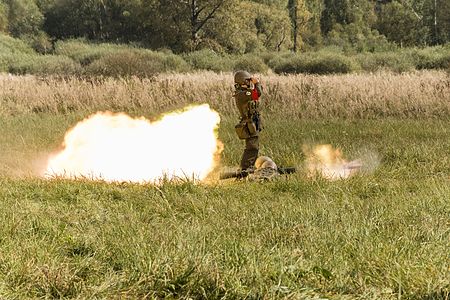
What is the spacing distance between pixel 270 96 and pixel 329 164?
503 cm

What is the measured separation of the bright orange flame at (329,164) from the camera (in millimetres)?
6441

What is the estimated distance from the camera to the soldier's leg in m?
6.25

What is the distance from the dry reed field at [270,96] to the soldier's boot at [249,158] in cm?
465

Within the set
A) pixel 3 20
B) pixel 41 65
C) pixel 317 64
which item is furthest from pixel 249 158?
pixel 3 20

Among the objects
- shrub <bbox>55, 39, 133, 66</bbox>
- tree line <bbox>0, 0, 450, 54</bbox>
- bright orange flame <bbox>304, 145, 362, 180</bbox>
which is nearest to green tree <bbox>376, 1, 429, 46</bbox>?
tree line <bbox>0, 0, 450, 54</bbox>

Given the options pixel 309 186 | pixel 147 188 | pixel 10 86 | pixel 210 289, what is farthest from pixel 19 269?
pixel 10 86

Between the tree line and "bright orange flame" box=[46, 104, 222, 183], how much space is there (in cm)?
1943

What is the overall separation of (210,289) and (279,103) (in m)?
9.20

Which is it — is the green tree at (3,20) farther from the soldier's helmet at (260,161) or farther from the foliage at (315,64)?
the soldier's helmet at (260,161)

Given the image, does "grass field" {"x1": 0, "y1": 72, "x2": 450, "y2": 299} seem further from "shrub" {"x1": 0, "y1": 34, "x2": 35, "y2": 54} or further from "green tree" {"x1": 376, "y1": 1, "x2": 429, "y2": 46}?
"green tree" {"x1": 376, "y1": 1, "x2": 429, "y2": 46}

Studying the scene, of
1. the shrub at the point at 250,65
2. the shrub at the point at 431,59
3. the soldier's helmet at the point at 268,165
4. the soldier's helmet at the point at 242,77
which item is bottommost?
the soldier's helmet at the point at 268,165

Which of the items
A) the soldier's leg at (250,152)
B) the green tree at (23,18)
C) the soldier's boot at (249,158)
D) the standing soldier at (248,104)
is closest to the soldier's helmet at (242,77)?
the standing soldier at (248,104)

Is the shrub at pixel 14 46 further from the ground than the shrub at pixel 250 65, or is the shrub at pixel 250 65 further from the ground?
the shrub at pixel 14 46

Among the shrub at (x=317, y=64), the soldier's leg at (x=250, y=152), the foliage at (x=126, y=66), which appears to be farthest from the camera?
the shrub at (x=317, y=64)
